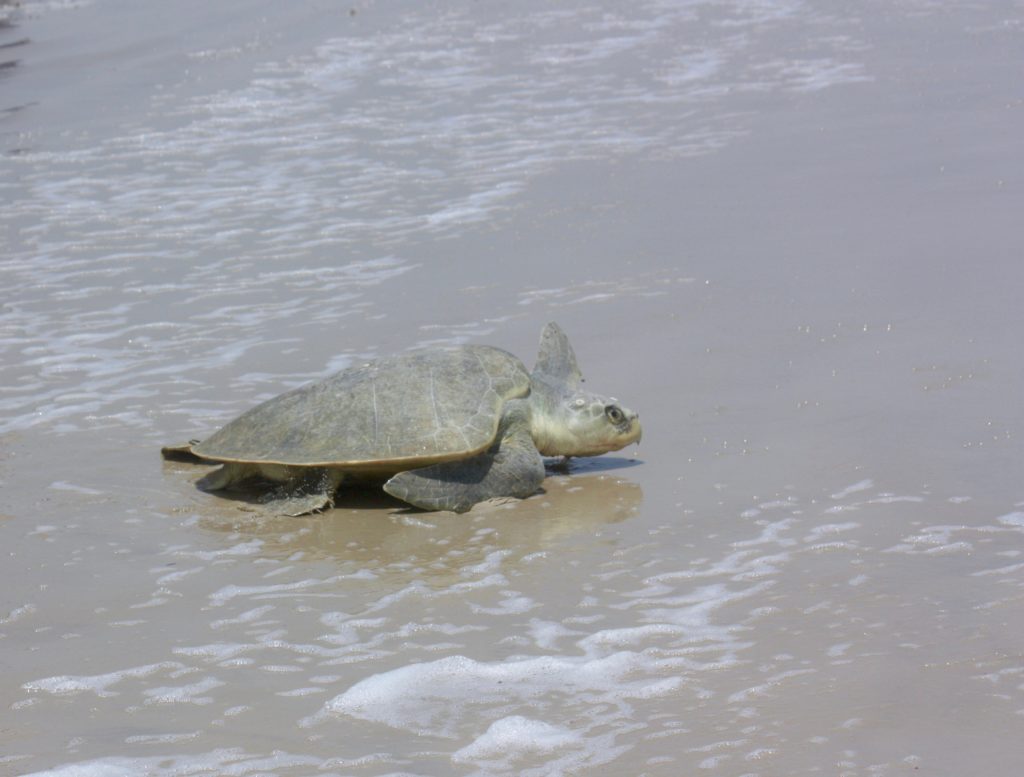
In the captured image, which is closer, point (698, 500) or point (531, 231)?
point (698, 500)

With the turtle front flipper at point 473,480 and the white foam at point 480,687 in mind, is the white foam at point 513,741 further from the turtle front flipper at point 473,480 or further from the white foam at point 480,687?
the turtle front flipper at point 473,480

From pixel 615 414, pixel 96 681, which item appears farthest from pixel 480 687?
pixel 615 414

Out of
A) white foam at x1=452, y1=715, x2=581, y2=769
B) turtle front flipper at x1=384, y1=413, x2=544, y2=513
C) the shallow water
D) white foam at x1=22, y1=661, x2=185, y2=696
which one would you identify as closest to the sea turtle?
turtle front flipper at x1=384, y1=413, x2=544, y2=513

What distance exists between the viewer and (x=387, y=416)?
4.81m

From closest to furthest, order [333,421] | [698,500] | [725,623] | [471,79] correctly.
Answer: [725,623] < [698,500] < [333,421] < [471,79]

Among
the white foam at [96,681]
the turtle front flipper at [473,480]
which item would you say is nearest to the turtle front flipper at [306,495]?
the turtle front flipper at [473,480]

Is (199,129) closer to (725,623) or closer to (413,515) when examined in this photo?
(413,515)

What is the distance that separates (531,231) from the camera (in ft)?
25.6

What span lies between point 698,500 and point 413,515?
3.37 ft

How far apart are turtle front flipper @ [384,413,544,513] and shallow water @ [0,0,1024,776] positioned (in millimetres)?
76

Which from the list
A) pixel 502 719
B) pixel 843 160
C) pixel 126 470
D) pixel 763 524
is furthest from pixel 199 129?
pixel 502 719

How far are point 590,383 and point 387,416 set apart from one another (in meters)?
1.17

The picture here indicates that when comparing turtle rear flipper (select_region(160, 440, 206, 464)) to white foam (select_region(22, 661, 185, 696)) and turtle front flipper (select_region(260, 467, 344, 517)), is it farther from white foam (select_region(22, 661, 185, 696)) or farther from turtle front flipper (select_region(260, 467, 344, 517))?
white foam (select_region(22, 661, 185, 696))

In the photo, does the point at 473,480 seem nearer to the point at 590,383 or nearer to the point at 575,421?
the point at 575,421
